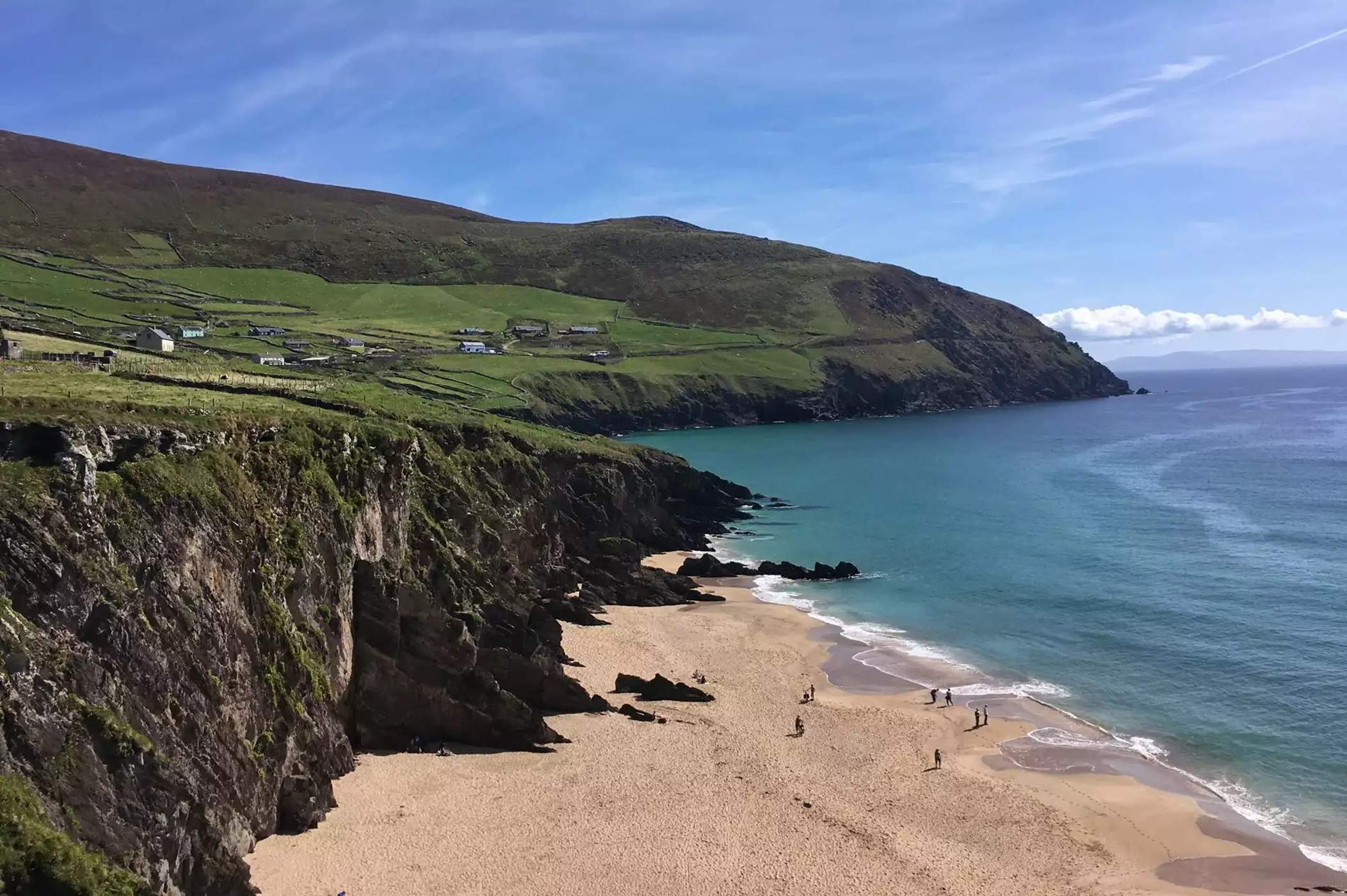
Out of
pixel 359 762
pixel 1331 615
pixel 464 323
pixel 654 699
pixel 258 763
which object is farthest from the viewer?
pixel 464 323

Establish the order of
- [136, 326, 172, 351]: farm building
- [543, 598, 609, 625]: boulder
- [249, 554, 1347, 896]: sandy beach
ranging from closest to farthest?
[249, 554, 1347, 896]: sandy beach → [543, 598, 609, 625]: boulder → [136, 326, 172, 351]: farm building

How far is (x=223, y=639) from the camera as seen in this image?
26453 mm

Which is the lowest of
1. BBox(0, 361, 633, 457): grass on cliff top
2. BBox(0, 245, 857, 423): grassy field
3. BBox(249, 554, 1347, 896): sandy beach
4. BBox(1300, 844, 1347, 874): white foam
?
BBox(249, 554, 1347, 896): sandy beach

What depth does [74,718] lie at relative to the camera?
20.2 m

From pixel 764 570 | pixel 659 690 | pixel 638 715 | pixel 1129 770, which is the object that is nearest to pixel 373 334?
pixel 764 570

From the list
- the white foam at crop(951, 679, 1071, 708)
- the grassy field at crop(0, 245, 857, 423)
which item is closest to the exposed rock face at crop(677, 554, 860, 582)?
the white foam at crop(951, 679, 1071, 708)

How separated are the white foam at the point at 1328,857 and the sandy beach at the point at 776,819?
46 centimetres

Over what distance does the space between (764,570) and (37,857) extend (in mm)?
57223

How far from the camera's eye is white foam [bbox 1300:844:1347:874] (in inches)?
1158

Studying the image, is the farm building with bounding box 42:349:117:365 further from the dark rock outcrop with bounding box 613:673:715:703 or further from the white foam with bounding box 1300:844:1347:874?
the white foam with bounding box 1300:844:1347:874

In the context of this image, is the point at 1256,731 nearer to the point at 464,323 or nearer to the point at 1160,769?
the point at 1160,769

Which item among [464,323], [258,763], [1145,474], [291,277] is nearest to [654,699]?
[258,763]

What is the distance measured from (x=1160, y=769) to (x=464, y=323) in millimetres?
164227

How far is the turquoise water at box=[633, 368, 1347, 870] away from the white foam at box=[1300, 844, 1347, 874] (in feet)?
0.30
